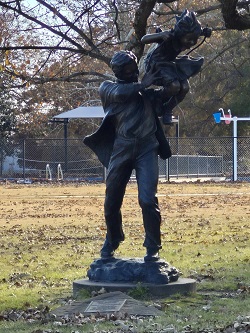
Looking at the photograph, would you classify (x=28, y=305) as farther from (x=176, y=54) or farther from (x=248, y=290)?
(x=176, y=54)

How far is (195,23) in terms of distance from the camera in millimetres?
9672

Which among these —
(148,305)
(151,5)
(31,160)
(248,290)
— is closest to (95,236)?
(151,5)

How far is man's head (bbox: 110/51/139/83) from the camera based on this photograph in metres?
9.70

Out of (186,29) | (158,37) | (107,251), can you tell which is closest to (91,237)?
(107,251)

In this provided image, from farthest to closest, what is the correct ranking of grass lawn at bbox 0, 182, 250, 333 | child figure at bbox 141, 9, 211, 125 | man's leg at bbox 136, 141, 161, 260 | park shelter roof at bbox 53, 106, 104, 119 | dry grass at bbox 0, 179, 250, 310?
park shelter roof at bbox 53, 106, 104, 119 → dry grass at bbox 0, 179, 250, 310 → child figure at bbox 141, 9, 211, 125 → man's leg at bbox 136, 141, 161, 260 → grass lawn at bbox 0, 182, 250, 333

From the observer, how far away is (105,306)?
8.45m

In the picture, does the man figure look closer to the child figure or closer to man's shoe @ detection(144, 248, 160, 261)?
man's shoe @ detection(144, 248, 160, 261)

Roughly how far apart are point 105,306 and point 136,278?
1.01 metres

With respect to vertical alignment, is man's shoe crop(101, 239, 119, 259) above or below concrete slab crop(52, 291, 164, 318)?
above

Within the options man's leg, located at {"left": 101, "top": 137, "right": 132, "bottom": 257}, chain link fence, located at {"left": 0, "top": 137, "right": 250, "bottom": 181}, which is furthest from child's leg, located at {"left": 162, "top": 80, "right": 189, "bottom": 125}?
chain link fence, located at {"left": 0, "top": 137, "right": 250, "bottom": 181}

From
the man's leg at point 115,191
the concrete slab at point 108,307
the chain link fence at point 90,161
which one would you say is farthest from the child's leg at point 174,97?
the chain link fence at point 90,161

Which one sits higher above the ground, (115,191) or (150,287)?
(115,191)

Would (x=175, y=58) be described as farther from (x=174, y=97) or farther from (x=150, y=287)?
(x=150, y=287)

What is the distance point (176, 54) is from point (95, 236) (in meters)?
7.47
